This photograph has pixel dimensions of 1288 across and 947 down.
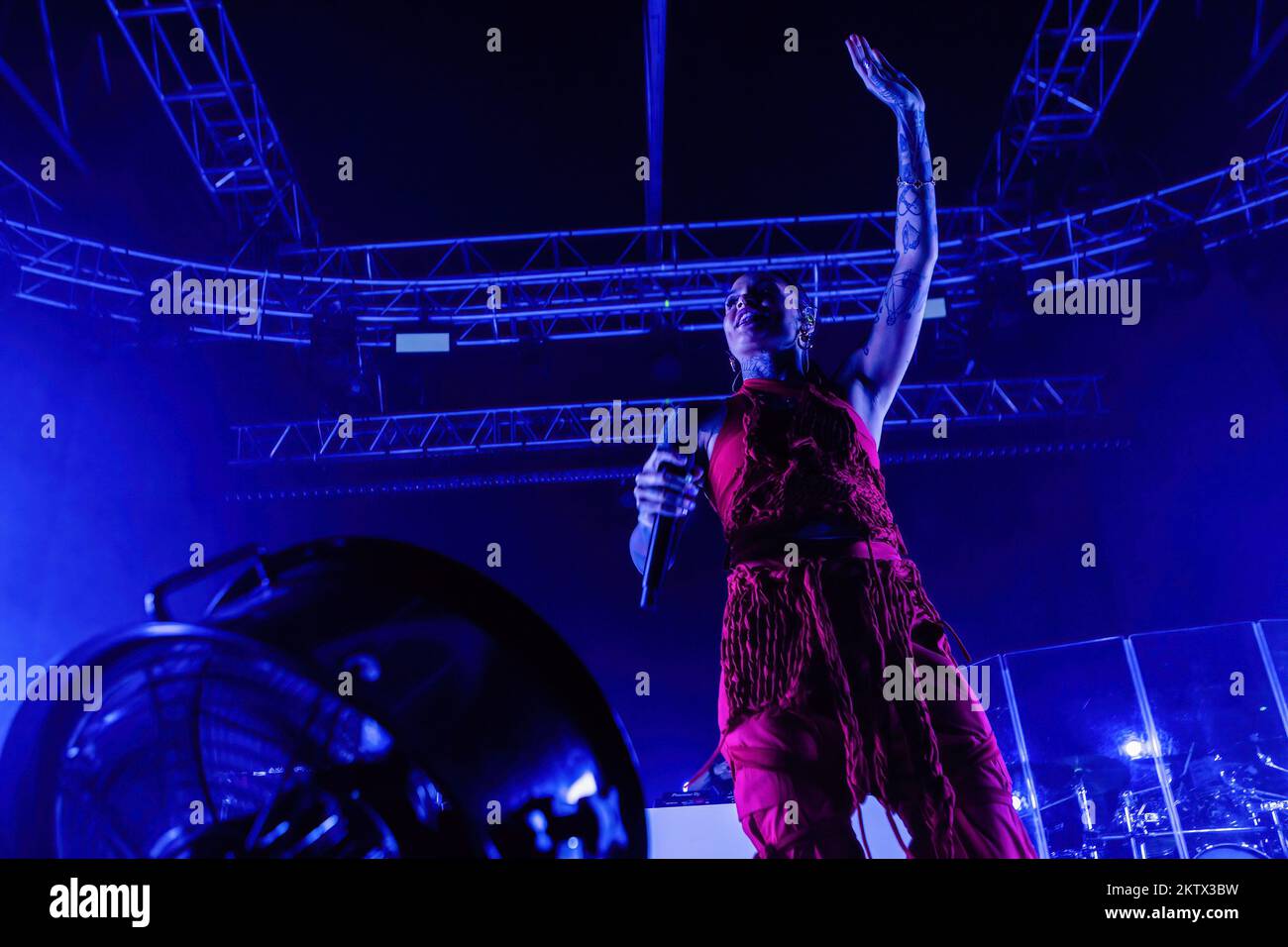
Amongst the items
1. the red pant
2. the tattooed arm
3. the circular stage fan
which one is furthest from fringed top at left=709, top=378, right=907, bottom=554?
the circular stage fan

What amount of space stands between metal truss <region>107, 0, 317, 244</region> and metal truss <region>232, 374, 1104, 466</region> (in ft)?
5.16

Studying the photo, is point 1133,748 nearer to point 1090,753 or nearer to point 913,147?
point 1090,753

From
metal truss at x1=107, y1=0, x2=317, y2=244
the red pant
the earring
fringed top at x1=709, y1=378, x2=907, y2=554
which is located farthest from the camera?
metal truss at x1=107, y1=0, x2=317, y2=244

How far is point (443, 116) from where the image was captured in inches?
179

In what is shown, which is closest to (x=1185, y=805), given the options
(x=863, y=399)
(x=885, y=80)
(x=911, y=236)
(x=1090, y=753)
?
(x=1090, y=753)

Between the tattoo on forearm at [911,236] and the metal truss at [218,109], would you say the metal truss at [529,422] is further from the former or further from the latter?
the tattoo on forearm at [911,236]

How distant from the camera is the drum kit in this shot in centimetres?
364

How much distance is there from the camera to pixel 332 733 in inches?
21.7

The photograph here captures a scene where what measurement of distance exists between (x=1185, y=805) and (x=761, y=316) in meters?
3.43

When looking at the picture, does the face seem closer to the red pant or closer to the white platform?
the red pant

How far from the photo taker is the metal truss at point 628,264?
4.88 meters

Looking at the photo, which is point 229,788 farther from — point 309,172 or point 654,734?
point 654,734

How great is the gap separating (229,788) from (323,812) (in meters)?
0.10
